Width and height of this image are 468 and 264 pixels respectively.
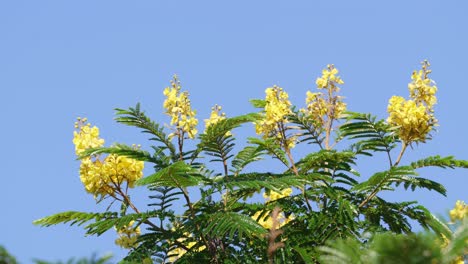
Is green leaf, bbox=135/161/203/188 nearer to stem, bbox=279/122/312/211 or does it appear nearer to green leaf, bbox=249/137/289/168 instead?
green leaf, bbox=249/137/289/168

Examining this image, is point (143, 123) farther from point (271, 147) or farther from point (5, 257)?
point (5, 257)

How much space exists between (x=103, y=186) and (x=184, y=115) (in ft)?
2.91

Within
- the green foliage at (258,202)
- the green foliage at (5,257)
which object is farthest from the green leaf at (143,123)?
the green foliage at (5,257)

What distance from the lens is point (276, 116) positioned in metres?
6.62

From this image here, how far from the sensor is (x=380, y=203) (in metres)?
6.36

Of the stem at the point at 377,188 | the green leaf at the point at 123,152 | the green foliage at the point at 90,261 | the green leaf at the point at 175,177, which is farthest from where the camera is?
the stem at the point at 377,188

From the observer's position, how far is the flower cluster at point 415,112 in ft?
20.7

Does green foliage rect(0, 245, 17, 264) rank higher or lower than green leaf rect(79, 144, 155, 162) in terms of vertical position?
lower

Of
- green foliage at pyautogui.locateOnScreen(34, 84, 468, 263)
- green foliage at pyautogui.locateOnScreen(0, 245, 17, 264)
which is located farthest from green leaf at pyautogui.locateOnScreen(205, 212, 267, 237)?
green foliage at pyautogui.locateOnScreen(0, 245, 17, 264)

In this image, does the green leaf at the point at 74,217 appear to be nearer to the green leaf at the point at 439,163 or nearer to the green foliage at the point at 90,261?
the green leaf at the point at 439,163

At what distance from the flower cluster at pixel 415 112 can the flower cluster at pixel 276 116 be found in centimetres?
90

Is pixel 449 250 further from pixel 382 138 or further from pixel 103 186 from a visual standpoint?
pixel 382 138

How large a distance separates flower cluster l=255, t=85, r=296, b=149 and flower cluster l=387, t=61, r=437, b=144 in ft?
2.97

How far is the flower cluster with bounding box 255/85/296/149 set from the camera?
6621mm
